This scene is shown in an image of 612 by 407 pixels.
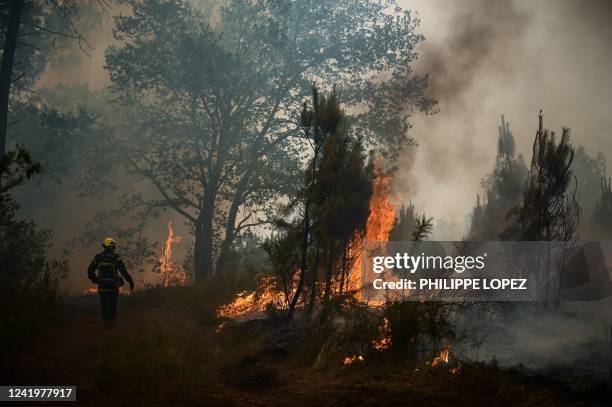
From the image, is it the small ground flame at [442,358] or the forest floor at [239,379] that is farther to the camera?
the small ground flame at [442,358]

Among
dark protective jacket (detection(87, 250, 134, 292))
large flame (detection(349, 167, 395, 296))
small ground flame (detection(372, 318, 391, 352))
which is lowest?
small ground flame (detection(372, 318, 391, 352))

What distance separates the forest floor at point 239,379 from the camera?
525 centimetres

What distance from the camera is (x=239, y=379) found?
21.3 feet

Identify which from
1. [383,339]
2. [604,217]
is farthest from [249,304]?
[604,217]

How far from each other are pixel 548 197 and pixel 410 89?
9369 millimetres

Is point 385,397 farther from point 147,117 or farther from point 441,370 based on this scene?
point 147,117

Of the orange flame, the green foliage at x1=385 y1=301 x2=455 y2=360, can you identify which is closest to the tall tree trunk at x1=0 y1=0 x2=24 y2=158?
the green foliage at x1=385 y1=301 x2=455 y2=360

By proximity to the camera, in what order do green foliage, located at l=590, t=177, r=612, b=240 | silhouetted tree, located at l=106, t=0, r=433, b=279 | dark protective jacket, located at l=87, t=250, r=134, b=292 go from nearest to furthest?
dark protective jacket, located at l=87, t=250, r=134, b=292
silhouetted tree, located at l=106, t=0, r=433, b=279
green foliage, located at l=590, t=177, r=612, b=240

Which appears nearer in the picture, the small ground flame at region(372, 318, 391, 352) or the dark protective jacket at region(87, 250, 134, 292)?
the small ground flame at region(372, 318, 391, 352)

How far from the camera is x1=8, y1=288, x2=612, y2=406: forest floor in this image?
17.2ft

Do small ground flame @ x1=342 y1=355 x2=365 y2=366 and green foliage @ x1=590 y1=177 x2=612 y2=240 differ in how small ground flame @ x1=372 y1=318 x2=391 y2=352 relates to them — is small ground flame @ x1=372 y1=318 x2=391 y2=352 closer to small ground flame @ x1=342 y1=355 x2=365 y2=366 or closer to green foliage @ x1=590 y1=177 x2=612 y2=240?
small ground flame @ x1=342 y1=355 x2=365 y2=366

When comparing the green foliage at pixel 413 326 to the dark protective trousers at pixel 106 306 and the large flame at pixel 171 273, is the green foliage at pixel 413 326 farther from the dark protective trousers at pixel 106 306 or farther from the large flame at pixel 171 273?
the large flame at pixel 171 273

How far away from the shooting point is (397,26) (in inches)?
793

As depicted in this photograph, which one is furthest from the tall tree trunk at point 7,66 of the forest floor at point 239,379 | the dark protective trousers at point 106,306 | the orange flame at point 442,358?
the orange flame at point 442,358
